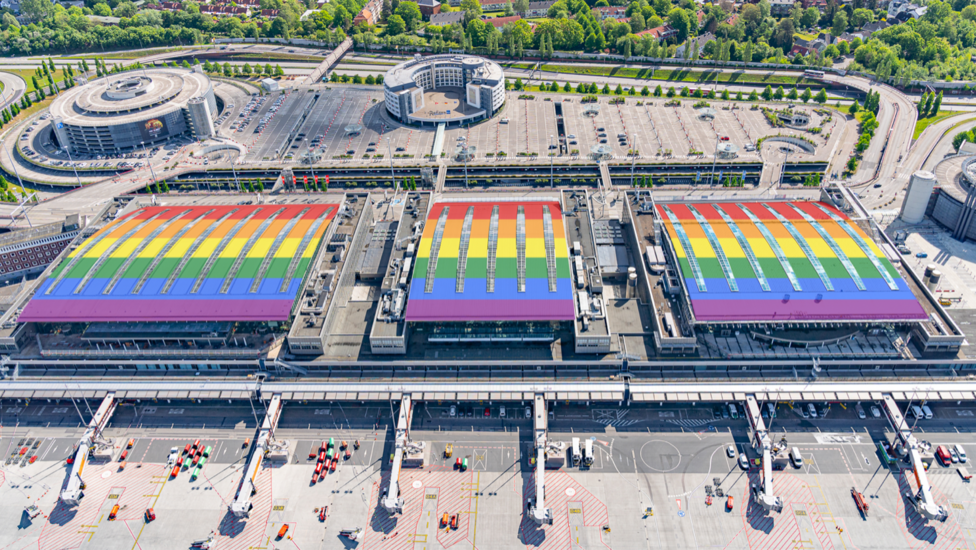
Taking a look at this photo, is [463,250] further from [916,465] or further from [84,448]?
[916,465]

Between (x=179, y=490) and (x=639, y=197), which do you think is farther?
(x=639, y=197)

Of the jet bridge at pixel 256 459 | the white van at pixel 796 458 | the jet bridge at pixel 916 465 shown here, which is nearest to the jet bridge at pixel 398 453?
the jet bridge at pixel 256 459

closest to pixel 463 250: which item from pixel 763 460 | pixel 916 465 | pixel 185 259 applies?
pixel 185 259

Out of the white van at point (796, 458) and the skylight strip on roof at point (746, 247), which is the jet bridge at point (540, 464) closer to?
the white van at point (796, 458)

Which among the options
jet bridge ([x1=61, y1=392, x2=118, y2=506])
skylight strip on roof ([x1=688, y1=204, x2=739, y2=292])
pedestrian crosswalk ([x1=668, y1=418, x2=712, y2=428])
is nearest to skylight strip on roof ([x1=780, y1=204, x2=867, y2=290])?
skylight strip on roof ([x1=688, y1=204, x2=739, y2=292])

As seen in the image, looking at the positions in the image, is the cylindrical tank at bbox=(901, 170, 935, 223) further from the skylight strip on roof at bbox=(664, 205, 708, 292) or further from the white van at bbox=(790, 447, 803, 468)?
the white van at bbox=(790, 447, 803, 468)

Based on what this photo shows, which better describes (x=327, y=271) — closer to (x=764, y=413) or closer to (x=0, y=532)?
(x=0, y=532)

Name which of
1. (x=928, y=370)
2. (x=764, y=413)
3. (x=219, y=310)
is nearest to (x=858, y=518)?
(x=764, y=413)
